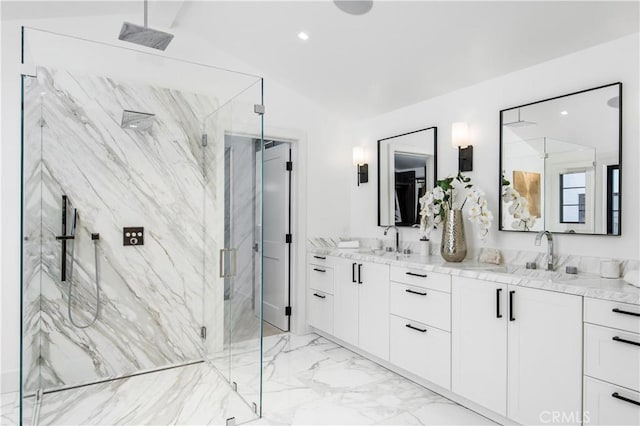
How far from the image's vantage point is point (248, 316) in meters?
2.47

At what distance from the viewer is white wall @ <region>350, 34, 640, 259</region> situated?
2.20m

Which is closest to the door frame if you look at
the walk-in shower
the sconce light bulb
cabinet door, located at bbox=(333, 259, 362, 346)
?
cabinet door, located at bbox=(333, 259, 362, 346)

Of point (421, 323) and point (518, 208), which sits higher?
point (518, 208)

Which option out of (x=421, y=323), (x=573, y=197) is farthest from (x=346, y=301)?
(x=573, y=197)

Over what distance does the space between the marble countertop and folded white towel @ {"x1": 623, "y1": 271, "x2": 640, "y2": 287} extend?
23mm

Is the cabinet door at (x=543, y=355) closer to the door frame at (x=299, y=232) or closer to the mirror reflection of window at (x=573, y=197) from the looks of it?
the mirror reflection of window at (x=573, y=197)

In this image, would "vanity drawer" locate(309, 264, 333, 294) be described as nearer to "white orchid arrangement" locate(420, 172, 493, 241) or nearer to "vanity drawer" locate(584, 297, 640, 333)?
"white orchid arrangement" locate(420, 172, 493, 241)

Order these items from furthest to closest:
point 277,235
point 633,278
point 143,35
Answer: point 277,235, point 143,35, point 633,278

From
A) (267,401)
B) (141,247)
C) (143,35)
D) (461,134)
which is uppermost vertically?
(143,35)

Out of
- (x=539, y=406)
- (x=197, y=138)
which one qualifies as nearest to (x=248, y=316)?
(x=197, y=138)

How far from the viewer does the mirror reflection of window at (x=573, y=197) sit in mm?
2396

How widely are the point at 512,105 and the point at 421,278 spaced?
1413mm

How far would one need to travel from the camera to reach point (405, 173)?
3.65m

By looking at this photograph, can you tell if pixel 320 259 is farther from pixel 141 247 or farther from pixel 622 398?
pixel 622 398
